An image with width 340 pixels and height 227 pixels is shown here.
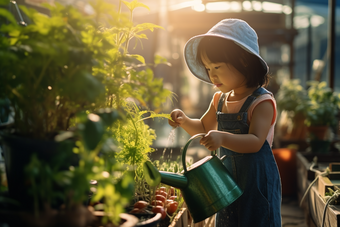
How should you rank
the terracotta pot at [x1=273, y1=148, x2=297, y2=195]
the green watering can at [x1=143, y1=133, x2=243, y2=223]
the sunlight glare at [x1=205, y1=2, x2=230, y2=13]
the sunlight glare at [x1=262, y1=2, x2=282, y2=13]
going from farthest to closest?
the sunlight glare at [x1=262, y1=2, x2=282, y2=13] → the sunlight glare at [x1=205, y1=2, x2=230, y2=13] → the terracotta pot at [x1=273, y1=148, x2=297, y2=195] → the green watering can at [x1=143, y1=133, x2=243, y2=223]

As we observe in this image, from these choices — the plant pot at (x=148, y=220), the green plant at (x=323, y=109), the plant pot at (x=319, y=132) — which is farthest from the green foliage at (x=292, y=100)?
the plant pot at (x=148, y=220)

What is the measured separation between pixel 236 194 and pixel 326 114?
2.18 m

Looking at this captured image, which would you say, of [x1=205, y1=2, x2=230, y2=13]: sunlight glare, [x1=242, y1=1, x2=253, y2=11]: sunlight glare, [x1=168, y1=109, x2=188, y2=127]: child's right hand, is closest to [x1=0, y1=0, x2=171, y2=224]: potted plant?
[x1=168, y1=109, x2=188, y2=127]: child's right hand

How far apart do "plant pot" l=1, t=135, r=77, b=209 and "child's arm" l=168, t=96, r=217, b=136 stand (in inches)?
25.7

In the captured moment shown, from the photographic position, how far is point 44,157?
0.63 m

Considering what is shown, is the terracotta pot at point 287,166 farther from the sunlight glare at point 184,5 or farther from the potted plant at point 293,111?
the sunlight glare at point 184,5

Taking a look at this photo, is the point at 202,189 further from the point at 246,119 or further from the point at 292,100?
the point at 292,100

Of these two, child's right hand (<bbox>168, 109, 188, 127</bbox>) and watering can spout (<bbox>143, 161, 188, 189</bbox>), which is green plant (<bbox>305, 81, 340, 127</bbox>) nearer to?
child's right hand (<bbox>168, 109, 188, 127</bbox>)

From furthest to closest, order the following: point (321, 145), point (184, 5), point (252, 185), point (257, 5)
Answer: point (257, 5), point (184, 5), point (321, 145), point (252, 185)

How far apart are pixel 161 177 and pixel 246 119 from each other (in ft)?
1.66

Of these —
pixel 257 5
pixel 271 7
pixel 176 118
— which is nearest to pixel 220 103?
pixel 176 118

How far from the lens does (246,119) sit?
48.8 inches

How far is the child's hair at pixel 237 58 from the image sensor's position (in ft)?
4.10

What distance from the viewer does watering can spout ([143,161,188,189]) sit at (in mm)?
834
